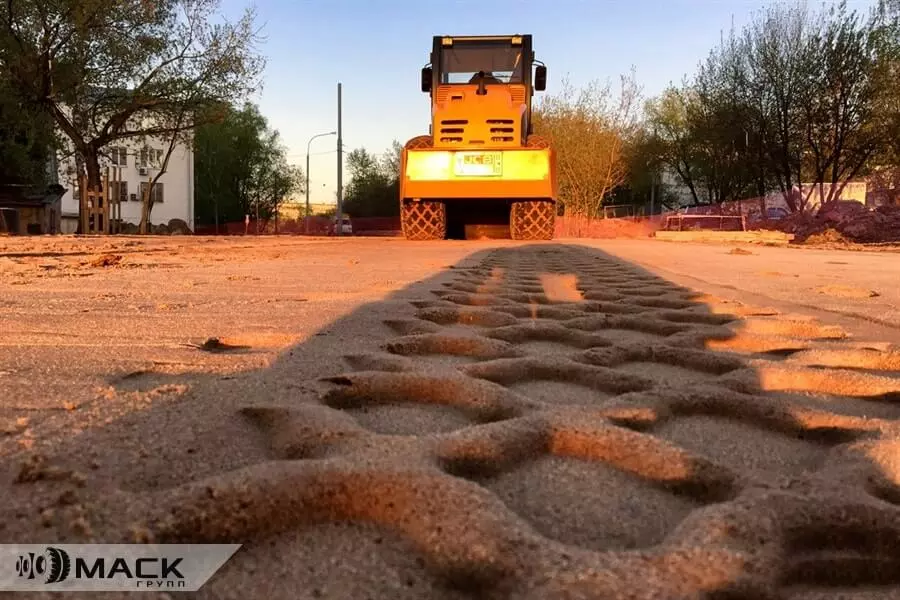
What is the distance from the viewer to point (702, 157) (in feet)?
107

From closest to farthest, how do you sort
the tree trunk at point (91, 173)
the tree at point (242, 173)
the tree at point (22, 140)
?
the tree at point (22, 140) → the tree trunk at point (91, 173) → the tree at point (242, 173)

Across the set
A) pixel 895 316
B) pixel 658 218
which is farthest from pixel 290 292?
pixel 658 218

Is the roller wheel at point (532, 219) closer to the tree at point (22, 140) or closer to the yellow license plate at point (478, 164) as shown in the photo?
the yellow license plate at point (478, 164)

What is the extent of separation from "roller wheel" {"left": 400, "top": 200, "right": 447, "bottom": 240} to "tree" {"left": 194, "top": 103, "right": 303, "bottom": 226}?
32.7 m

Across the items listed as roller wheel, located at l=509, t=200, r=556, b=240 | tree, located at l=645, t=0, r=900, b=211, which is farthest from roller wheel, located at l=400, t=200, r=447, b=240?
tree, located at l=645, t=0, r=900, b=211

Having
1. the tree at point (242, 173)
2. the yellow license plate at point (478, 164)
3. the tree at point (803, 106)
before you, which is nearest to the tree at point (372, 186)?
the tree at point (242, 173)

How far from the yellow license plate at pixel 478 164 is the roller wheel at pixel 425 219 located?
98 centimetres

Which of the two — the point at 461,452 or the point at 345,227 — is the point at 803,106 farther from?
the point at 461,452

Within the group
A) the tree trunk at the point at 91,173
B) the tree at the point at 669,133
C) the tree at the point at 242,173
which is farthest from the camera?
the tree at the point at 242,173

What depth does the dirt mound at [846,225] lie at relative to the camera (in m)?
16.3

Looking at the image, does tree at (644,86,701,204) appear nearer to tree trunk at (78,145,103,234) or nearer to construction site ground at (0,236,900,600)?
tree trunk at (78,145,103,234)

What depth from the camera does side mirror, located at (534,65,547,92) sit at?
10.6 m

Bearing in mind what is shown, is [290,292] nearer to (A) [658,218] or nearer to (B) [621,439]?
(B) [621,439]

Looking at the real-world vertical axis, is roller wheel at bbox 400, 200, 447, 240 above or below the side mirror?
below
